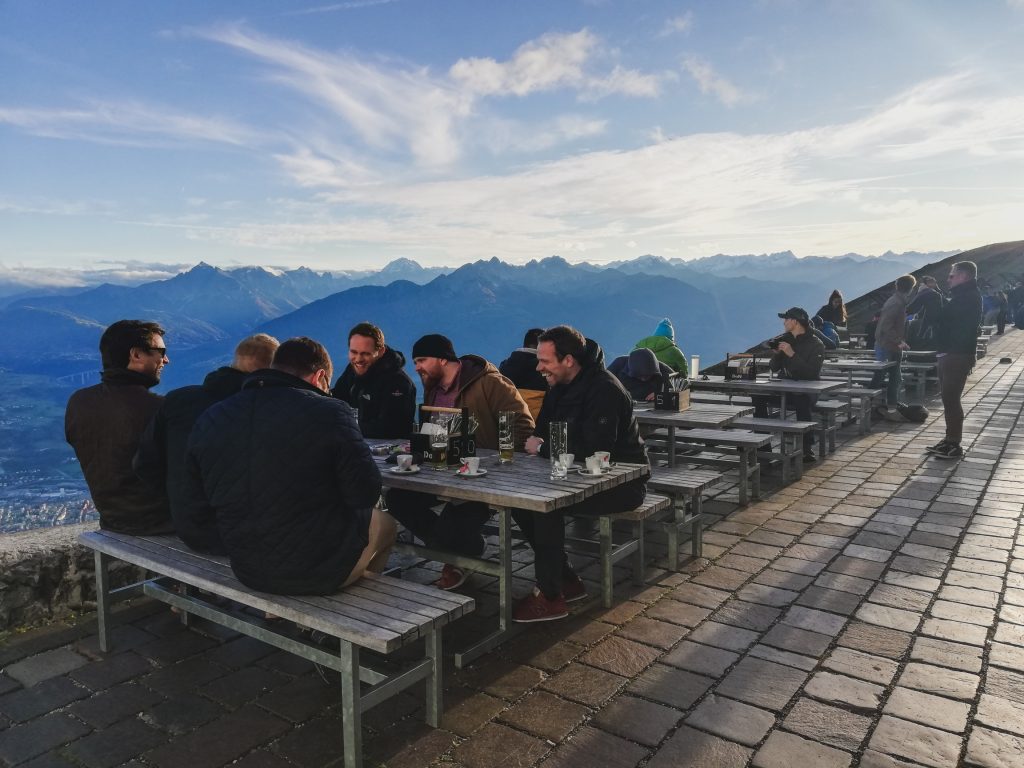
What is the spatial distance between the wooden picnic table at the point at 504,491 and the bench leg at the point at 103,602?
130cm

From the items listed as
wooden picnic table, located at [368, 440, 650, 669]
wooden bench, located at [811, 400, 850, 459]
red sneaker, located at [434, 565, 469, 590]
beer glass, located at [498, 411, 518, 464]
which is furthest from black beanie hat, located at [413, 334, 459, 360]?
wooden bench, located at [811, 400, 850, 459]

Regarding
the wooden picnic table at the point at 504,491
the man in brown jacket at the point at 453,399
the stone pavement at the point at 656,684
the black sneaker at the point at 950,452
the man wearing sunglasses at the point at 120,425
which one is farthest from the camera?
the black sneaker at the point at 950,452

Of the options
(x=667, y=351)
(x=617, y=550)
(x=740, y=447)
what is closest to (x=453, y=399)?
(x=617, y=550)

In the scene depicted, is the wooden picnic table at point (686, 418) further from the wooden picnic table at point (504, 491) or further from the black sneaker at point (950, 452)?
the black sneaker at point (950, 452)

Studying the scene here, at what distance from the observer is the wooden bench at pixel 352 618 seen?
212 centimetres

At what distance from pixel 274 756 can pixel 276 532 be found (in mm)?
723

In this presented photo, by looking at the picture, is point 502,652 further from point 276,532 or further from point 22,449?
point 22,449

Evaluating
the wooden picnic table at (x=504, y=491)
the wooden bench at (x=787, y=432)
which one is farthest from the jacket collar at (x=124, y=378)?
the wooden bench at (x=787, y=432)

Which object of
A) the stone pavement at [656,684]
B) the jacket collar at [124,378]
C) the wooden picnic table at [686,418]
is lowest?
the stone pavement at [656,684]

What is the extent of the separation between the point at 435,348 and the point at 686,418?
81.9 inches

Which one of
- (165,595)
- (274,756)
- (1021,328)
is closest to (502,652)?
(274,756)

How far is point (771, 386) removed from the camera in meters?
6.56

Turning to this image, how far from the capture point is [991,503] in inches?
203

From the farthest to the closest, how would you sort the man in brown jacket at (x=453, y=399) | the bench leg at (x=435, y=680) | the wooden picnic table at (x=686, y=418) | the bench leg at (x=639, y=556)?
the wooden picnic table at (x=686, y=418) < the man in brown jacket at (x=453, y=399) < the bench leg at (x=639, y=556) < the bench leg at (x=435, y=680)
